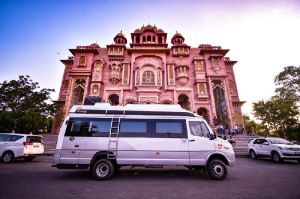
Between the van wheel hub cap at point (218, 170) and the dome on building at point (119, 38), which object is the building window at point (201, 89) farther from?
the van wheel hub cap at point (218, 170)

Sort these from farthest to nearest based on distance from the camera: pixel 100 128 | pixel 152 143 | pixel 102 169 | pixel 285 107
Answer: pixel 285 107
pixel 100 128
pixel 152 143
pixel 102 169

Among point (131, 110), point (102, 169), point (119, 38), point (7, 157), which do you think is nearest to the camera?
point (102, 169)

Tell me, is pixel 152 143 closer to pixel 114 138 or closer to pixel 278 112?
pixel 114 138

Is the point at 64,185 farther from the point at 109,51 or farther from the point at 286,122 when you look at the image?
the point at 286,122

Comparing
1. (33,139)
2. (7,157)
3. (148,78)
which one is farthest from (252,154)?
(148,78)

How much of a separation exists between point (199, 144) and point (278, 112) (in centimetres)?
2800

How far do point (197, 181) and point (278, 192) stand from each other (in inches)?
95.7

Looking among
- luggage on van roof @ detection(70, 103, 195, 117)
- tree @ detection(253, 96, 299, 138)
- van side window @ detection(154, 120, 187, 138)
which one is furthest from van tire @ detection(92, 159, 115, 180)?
tree @ detection(253, 96, 299, 138)

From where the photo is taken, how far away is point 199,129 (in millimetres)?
A: 7152

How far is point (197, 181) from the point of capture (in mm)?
6285

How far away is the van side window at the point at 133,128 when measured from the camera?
6949 millimetres

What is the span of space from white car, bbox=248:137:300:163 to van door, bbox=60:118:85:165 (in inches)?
466

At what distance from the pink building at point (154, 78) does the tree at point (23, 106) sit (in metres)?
5.24

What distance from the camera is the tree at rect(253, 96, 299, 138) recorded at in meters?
25.9
